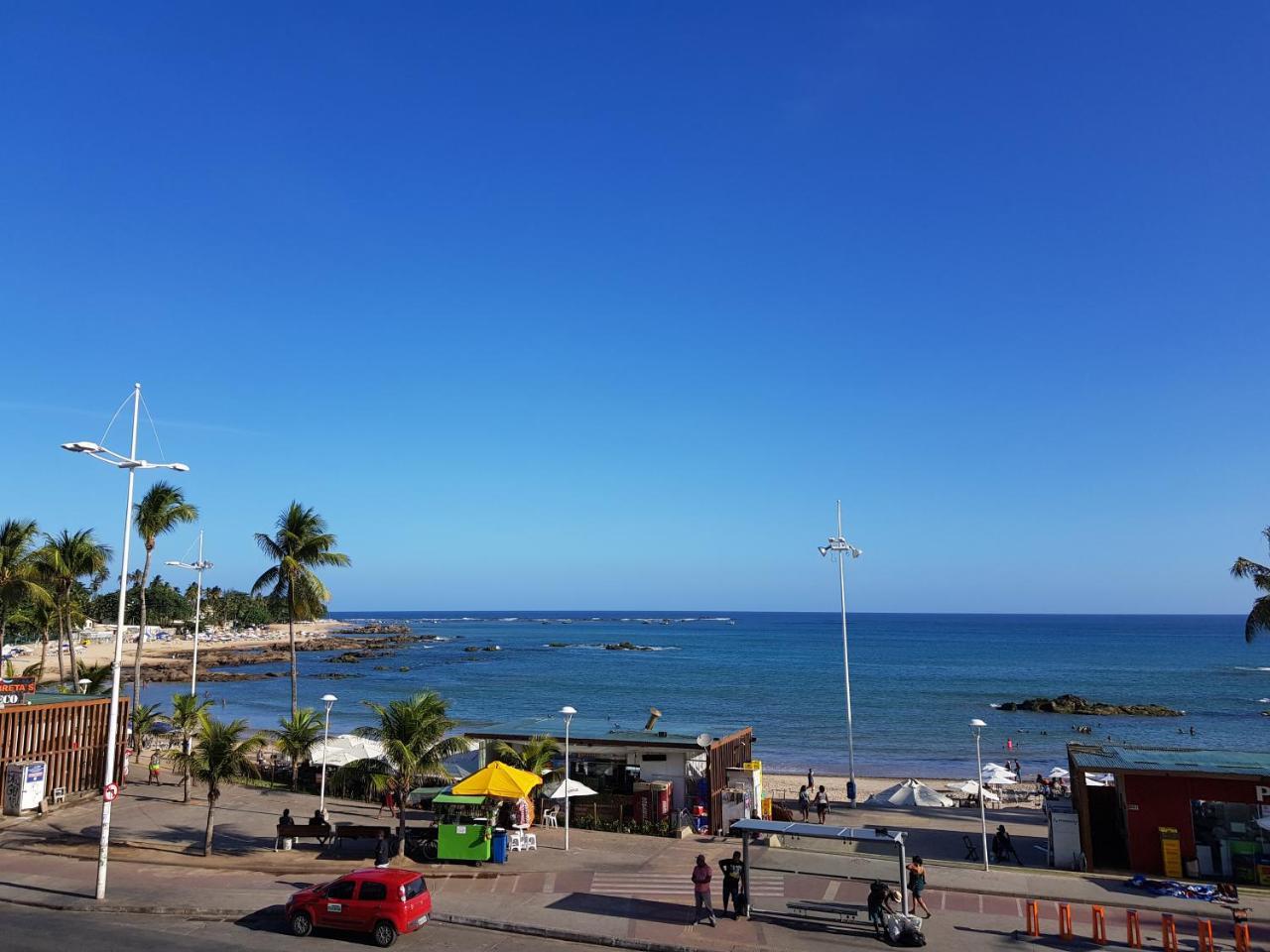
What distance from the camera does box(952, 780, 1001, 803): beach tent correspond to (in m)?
39.4

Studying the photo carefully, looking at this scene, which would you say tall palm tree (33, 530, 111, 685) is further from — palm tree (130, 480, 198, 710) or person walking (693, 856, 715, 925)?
person walking (693, 856, 715, 925)

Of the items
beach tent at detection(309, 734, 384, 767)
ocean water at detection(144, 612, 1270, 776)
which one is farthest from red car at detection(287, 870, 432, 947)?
ocean water at detection(144, 612, 1270, 776)

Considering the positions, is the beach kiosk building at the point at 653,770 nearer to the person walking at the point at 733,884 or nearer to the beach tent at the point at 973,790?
the person walking at the point at 733,884

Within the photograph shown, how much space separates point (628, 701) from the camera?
8694 centimetres

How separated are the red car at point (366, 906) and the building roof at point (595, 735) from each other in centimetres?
1215

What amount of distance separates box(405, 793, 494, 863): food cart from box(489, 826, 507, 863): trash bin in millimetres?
114

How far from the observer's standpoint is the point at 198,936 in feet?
54.4

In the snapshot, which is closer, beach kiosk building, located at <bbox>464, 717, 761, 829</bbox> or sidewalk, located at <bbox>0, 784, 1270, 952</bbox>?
sidewalk, located at <bbox>0, 784, 1270, 952</bbox>

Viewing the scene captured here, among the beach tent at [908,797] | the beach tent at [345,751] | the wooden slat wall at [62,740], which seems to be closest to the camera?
the wooden slat wall at [62,740]

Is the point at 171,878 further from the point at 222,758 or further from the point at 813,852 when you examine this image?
the point at 813,852

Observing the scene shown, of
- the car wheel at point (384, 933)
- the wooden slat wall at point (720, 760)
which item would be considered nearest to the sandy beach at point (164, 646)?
the wooden slat wall at point (720, 760)

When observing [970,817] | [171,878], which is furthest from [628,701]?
[171,878]

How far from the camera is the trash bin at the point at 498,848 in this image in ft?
75.2

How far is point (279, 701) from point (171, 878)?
2854 inches
